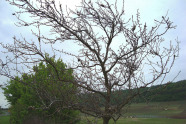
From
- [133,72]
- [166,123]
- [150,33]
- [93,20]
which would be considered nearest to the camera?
[133,72]

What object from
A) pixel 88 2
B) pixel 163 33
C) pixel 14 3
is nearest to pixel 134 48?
pixel 163 33

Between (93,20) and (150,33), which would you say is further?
(93,20)

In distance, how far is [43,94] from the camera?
150 inches

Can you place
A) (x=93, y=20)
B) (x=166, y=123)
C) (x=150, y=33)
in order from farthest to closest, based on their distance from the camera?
(x=166, y=123) < (x=93, y=20) < (x=150, y=33)

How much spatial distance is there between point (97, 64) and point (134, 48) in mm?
891

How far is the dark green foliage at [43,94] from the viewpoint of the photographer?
3.69m

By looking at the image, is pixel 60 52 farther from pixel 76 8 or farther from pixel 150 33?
pixel 150 33

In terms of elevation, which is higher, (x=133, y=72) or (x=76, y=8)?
(x=76, y=8)

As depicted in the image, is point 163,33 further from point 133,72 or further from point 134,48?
point 133,72

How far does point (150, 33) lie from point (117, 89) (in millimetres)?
1470

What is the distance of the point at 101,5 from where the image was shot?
141 inches

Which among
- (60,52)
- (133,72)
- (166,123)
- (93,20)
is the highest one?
(93,20)

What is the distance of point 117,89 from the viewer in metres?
3.99

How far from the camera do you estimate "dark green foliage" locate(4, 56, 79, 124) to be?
12.1 ft
